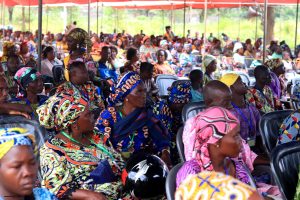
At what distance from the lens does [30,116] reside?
6.18 meters

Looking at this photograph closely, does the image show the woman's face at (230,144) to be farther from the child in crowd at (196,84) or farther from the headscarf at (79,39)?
the headscarf at (79,39)

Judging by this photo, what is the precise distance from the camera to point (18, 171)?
3.18 meters

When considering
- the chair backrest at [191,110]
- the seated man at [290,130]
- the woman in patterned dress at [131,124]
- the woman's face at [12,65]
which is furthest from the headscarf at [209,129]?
the woman's face at [12,65]

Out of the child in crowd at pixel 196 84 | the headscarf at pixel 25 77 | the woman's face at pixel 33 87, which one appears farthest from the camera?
the child in crowd at pixel 196 84

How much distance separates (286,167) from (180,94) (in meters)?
3.41

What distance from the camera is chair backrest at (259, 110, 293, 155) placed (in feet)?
18.9

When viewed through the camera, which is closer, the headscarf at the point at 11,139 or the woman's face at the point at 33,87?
the headscarf at the point at 11,139

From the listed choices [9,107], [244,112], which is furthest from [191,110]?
[9,107]

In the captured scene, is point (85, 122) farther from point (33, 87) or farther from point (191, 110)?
point (33, 87)

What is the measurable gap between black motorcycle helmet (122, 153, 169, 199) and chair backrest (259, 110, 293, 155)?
A: 174 centimetres

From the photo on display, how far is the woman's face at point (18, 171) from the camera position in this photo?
3174mm

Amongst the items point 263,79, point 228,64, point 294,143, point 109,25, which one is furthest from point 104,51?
point 109,25

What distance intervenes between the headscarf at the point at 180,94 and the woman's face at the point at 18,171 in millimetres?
4484

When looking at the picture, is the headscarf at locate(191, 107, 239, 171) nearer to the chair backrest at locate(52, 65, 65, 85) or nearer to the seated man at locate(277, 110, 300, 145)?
the seated man at locate(277, 110, 300, 145)
